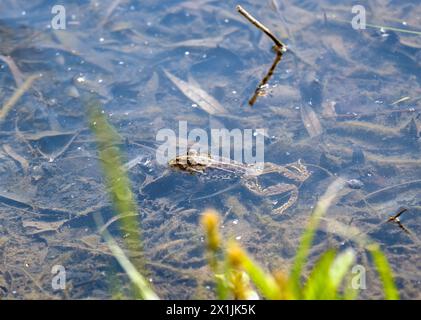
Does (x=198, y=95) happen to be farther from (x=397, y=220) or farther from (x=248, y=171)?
(x=397, y=220)

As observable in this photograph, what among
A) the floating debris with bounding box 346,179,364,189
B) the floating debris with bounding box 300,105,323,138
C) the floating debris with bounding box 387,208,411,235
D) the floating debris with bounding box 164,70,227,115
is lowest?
the floating debris with bounding box 387,208,411,235

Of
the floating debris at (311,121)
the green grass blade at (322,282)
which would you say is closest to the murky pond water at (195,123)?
the floating debris at (311,121)

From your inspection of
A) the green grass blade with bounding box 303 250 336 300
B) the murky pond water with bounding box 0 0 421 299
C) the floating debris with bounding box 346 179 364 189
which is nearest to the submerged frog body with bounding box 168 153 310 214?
the murky pond water with bounding box 0 0 421 299

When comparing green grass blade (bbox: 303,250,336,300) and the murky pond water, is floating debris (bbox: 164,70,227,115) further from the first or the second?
green grass blade (bbox: 303,250,336,300)

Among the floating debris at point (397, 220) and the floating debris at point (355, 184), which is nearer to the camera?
the floating debris at point (397, 220)

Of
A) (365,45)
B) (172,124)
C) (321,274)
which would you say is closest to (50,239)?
(172,124)

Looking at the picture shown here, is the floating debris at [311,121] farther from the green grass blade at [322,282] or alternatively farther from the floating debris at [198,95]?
the green grass blade at [322,282]
